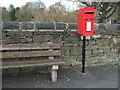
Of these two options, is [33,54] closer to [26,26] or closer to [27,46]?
[27,46]

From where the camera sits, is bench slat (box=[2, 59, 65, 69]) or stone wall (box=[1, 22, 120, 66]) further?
stone wall (box=[1, 22, 120, 66])

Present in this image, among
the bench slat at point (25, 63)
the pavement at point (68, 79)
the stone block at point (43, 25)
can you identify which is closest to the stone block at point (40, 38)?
the stone block at point (43, 25)

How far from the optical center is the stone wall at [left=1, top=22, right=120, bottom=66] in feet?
10.6

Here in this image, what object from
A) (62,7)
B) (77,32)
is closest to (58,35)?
(77,32)

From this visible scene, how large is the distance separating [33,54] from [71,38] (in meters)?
1.16

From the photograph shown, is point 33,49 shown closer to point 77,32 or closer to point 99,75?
point 77,32

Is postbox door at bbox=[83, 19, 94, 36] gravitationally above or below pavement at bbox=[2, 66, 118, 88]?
above

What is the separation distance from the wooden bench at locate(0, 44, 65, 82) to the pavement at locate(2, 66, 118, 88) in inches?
10.1

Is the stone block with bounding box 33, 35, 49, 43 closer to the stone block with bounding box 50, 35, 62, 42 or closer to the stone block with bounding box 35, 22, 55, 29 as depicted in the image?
the stone block with bounding box 50, 35, 62, 42

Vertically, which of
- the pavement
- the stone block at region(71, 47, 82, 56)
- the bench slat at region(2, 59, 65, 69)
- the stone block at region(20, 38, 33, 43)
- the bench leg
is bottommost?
the pavement

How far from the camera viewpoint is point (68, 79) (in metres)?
3.19

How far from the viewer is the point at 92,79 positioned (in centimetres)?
322

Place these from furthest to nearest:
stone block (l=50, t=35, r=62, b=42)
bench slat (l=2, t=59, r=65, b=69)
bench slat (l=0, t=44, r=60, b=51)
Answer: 1. stone block (l=50, t=35, r=62, b=42)
2. bench slat (l=0, t=44, r=60, b=51)
3. bench slat (l=2, t=59, r=65, b=69)

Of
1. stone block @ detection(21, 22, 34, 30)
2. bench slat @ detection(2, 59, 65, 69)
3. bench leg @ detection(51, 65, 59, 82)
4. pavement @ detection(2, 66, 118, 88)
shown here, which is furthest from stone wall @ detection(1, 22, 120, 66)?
bench leg @ detection(51, 65, 59, 82)
